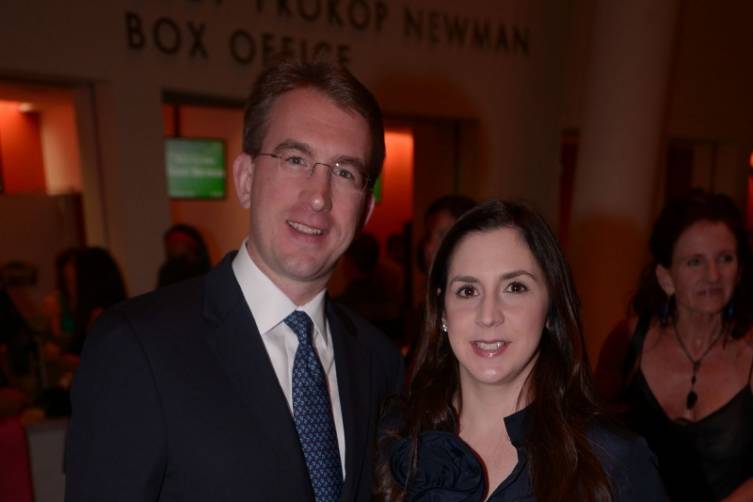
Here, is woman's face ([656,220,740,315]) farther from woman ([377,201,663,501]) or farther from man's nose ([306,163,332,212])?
man's nose ([306,163,332,212])

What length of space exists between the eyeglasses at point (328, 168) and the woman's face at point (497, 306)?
0.33 meters

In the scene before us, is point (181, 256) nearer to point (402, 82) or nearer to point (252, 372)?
point (402, 82)

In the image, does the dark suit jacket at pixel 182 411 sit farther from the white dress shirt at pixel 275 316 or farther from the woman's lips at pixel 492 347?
the woman's lips at pixel 492 347

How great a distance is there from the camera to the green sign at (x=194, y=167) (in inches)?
214

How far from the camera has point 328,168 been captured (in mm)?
1383

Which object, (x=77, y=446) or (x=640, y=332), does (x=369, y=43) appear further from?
(x=77, y=446)

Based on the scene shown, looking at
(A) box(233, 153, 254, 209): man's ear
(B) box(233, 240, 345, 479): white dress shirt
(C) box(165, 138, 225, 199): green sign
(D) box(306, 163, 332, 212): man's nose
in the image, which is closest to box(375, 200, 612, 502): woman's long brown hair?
(B) box(233, 240, 345, 479): white dress shirt

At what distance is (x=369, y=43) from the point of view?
4.79 m

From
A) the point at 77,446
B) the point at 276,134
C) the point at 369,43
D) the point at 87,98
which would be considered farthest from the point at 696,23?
the point at 77,446

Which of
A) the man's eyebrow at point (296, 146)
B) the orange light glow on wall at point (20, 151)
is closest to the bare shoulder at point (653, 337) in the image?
the man's eyebrow at point (296, 146)

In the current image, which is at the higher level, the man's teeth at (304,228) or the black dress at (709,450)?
the man's teeth at (304,228)

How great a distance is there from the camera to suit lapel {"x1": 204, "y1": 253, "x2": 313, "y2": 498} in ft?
4.02

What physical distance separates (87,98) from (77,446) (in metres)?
3.39

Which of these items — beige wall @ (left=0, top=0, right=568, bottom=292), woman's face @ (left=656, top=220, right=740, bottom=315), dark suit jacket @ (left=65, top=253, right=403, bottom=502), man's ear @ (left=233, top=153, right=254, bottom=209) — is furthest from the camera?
beige wall @ (left=0, top=0, right=568, bottom=292)
